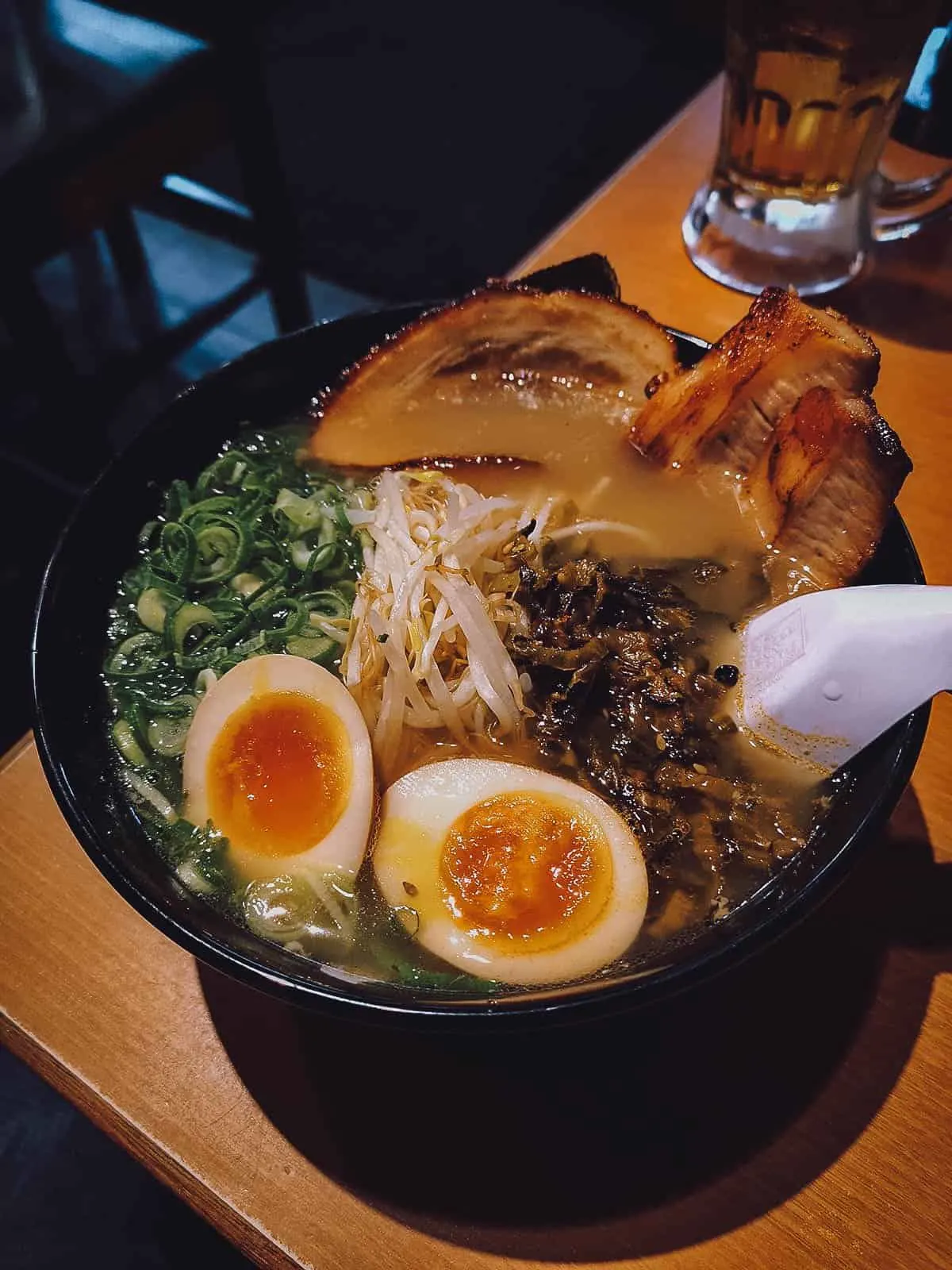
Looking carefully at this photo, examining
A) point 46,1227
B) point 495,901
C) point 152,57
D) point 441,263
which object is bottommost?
point 46,1227

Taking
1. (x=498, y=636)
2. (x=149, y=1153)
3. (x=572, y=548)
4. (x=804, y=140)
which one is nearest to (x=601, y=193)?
(x=804, y=140)

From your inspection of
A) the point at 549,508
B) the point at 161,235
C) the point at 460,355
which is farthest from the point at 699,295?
the point at 161,235

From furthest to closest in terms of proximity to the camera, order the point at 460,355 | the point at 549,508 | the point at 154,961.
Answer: the point at 460,355 < the point at 549,508 < the point at 154,961

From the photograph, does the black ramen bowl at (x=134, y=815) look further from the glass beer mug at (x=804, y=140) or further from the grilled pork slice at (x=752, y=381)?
the glass beer mug at (x=804, y=140)

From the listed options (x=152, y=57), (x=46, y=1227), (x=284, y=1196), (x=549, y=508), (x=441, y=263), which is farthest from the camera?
(x=441, y=263)

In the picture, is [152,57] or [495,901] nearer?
[495,901]

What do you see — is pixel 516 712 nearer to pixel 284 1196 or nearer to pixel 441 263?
pixel 284 1196

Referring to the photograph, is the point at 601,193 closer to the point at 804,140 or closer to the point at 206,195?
the point at 804,140
